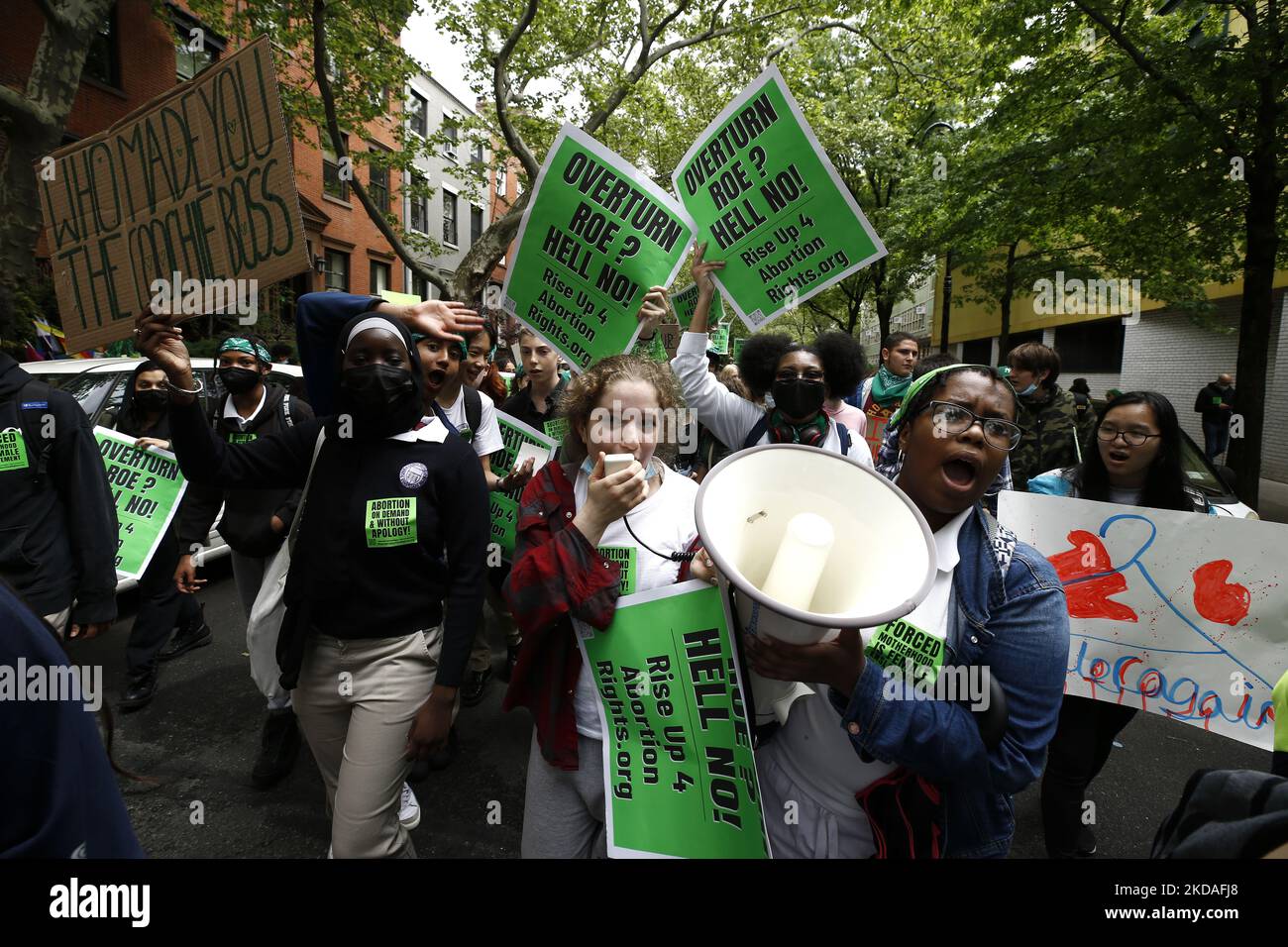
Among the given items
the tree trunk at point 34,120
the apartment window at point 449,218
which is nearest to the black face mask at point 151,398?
the tree trunk at point 34,120

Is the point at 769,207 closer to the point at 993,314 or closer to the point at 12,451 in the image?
the point at 12,451

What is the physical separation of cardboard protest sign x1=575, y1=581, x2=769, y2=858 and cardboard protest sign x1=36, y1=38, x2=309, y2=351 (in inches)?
64.9

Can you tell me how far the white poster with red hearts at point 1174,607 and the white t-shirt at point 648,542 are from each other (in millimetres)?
1928

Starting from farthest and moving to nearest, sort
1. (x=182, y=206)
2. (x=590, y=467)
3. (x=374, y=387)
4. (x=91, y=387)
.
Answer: (x=91, y=387) < (x=182, y=206) < (x=374, y=387) < (x=590, y=467)

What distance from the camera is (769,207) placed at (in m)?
2.82

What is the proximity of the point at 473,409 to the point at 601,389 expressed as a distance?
2.24 metres

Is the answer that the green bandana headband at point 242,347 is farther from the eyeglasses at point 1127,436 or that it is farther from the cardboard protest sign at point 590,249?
the eyeglasses at point 1127,436

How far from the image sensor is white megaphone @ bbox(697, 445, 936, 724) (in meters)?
1.17

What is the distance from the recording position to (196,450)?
213 centimetres

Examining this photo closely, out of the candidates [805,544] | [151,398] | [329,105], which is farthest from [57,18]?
[805,544]

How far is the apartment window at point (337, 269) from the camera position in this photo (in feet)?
68.0

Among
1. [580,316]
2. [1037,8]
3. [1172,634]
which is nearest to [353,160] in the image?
[1037,8]

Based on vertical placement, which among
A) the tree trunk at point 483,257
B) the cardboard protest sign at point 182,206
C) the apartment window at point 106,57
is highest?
the apartment window at point 106,57

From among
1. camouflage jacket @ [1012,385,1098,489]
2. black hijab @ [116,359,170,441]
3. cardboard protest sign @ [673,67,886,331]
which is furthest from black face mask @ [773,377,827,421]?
black hijab @ [116,359,170,441]
